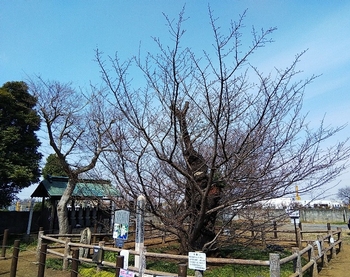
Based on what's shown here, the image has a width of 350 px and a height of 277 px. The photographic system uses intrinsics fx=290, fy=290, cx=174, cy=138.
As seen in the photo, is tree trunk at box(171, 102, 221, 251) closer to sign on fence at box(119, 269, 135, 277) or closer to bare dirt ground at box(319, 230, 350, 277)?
sign on fence at box(119, 269, 135, 277)

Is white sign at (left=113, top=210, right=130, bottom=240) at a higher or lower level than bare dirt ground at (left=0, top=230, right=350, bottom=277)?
higher

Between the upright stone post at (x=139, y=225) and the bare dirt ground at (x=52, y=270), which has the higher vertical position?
the upright stone post at (x=139, y=225)

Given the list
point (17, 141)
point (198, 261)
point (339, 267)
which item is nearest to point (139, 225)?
point (198, 261)

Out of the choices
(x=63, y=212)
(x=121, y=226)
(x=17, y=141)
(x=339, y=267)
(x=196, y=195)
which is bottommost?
(x=339, y=267)

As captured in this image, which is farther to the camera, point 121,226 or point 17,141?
point 17,141

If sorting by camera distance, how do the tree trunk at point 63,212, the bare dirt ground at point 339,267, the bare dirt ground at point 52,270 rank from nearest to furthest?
1. the bare dirt ground at point 52,270
2. the bare dirt ground at point 339,267
3. the tree trunk at point 63,212

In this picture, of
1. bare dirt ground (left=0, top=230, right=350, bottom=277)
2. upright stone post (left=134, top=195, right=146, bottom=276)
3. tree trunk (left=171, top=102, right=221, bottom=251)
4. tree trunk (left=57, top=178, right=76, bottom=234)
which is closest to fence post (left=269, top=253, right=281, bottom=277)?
tree trunk (left=171, top=102, right=221, bottom=251)

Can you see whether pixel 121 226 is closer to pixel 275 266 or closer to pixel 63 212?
pixel 275 266

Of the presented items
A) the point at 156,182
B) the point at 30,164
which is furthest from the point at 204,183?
the point at 30,164

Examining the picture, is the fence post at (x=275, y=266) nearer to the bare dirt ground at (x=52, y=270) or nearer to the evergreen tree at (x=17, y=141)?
the bare dirt ground at (x=52, y=270)

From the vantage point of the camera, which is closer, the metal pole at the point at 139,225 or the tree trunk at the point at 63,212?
the metal pole at the point at 139,225

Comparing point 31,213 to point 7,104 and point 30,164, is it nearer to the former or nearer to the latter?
point 30,164

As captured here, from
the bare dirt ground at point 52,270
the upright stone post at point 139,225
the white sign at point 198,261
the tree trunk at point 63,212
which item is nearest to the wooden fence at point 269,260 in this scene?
the upright stone post at point 139,225

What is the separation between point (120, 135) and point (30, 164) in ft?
33.6
